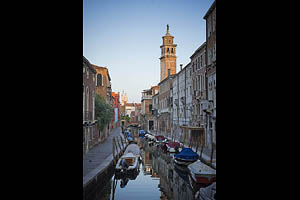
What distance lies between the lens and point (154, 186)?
14.2 m

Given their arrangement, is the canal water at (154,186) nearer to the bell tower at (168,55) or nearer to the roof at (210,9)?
the roof at (210,9)

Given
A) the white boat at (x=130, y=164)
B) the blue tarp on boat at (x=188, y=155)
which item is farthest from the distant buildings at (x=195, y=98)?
the white boat at (x=130, y=164)

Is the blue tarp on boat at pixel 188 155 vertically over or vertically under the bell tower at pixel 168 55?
under

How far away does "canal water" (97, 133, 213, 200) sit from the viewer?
12.0 metres

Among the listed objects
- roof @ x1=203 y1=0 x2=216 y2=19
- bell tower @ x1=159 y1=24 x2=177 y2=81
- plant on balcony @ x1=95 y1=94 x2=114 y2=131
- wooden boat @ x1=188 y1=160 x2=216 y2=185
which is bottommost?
wooden boat @ x1=188 y1=160 x2=216 y2=185

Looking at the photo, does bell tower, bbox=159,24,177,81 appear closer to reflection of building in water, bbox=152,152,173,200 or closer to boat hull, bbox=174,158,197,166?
reflection of building in water, bbox=152,152,173,200

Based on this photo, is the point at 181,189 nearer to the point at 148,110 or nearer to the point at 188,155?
the point at 188,155

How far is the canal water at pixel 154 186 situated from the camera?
12.0 meters

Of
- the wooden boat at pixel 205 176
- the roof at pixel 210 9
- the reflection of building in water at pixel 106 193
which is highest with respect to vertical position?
the roof at pixel 210 9

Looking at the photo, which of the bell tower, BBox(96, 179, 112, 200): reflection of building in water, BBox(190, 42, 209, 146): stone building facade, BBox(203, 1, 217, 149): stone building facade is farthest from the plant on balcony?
the bell tower

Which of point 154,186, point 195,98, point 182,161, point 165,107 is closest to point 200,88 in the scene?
point 195,98
